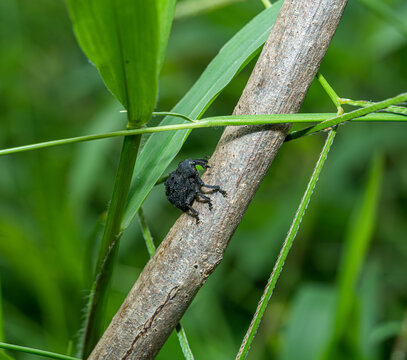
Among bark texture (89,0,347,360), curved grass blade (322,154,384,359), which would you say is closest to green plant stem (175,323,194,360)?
bark texture (89,0,347,360)

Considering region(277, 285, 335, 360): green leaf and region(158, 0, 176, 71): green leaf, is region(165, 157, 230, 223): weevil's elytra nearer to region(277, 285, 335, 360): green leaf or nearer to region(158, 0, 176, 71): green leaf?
region(158, 0, 176, 71): green leaf

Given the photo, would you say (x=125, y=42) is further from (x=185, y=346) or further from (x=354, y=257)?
(x=354, y=257)

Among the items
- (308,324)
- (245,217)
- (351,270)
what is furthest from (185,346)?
(245,217)

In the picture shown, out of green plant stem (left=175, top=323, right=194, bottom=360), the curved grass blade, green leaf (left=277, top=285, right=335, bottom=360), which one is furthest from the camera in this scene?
green leaf (left=277, top=285, right=335, bottom=360)

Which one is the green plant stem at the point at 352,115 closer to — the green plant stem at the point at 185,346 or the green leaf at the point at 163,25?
the green leaf at the point at 163,25

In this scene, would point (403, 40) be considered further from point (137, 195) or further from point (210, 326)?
point (137, 195)
